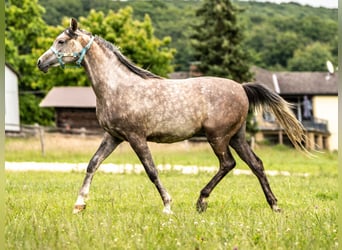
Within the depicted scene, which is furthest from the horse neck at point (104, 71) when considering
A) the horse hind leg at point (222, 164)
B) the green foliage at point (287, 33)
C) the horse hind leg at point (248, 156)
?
the green foliage at point (287, 33)

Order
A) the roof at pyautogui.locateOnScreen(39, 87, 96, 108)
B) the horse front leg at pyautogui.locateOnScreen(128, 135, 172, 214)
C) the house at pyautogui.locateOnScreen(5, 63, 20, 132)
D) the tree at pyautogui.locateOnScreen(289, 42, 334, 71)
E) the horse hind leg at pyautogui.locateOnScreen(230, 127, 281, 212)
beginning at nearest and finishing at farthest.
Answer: the horse front leg at pyautogui.locateOnScreen(128, 135, 172, 214)
the horse hind leg at pyautogui.locateOnScreen(230, 127, 281, 212)
the house at pyautogui.locateOnScreen(5, 63, 20, 132)
the roof at pyautogui.locateOnScreen(39, 87, 96, 108)
the tree at pyautogui.locateOnScreen(289, 42, 334, 71)

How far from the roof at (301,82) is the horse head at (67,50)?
54.2 meters

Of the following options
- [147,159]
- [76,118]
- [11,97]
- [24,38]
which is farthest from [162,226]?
[24,38]

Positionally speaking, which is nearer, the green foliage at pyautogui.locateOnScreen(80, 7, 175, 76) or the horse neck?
the horse neck

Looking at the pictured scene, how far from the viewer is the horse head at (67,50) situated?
7.62 metres

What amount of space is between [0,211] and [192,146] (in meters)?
34.6

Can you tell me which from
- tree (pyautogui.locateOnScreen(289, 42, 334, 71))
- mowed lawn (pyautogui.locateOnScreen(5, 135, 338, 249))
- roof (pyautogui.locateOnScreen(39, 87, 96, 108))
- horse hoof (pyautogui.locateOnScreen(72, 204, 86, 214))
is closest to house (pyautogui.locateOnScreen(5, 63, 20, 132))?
roof (pyautogui.locateOnScreen(39, 87, 96, 108))

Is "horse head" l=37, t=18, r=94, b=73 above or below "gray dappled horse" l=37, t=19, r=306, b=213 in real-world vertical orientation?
above

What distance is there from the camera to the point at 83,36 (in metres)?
7.75

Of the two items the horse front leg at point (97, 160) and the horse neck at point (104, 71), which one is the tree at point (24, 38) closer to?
the horse neck at point (104, 71)

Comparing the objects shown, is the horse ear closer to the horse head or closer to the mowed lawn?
the horse head

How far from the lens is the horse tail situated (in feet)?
27.2

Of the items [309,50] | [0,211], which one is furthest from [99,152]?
[309,50]

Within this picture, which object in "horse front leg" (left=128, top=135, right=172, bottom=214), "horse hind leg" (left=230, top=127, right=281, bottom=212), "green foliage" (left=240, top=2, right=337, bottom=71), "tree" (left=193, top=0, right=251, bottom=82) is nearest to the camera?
"horse front leg" (left=128, top=135, right=172, bottom=214)
